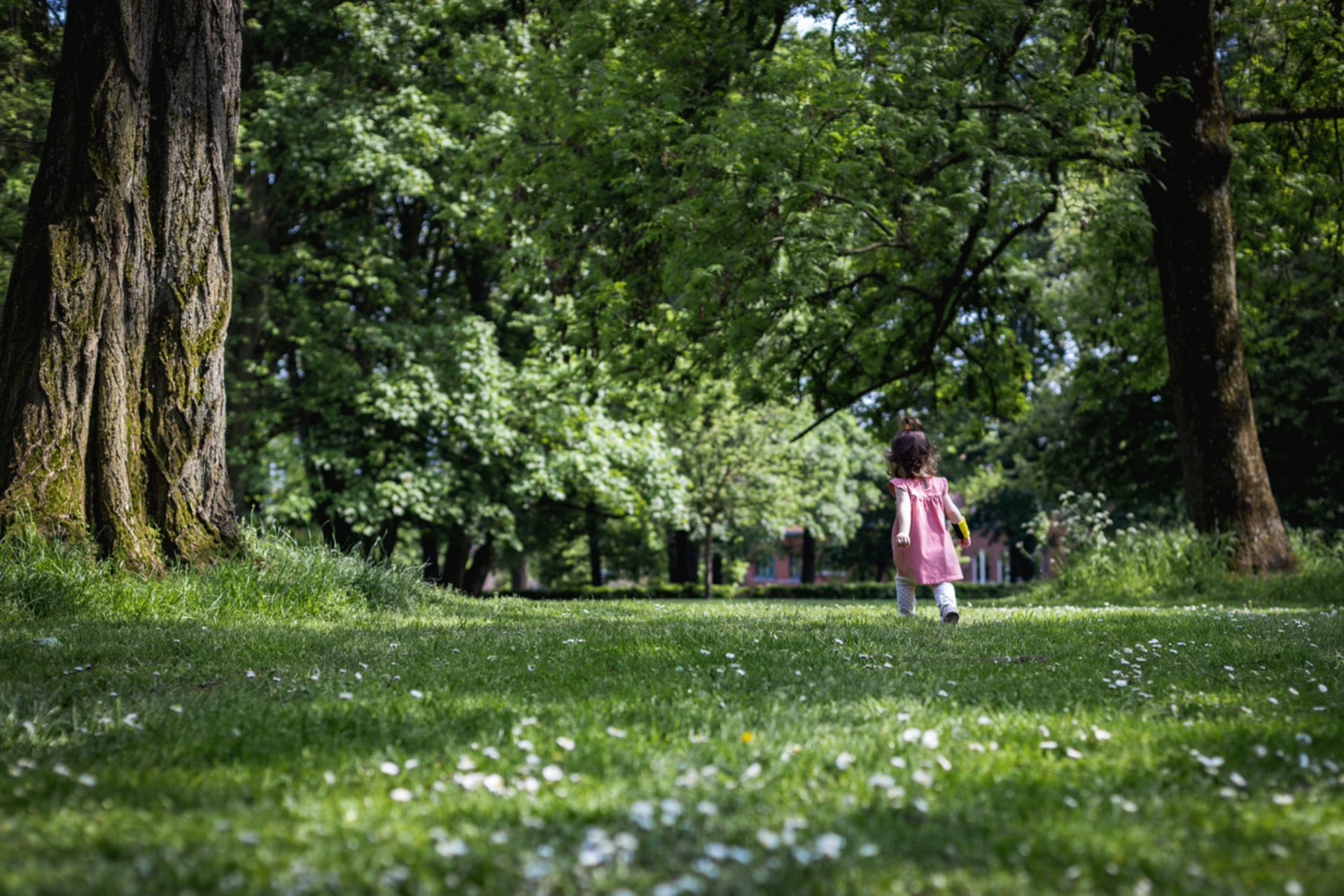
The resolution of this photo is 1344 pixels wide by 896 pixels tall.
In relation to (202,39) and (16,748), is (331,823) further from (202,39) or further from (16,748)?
(202,39)

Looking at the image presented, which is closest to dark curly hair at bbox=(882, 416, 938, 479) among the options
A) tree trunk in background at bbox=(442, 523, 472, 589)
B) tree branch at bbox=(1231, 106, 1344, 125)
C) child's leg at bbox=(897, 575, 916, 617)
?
child's leg at bbox=(897, 575, 916, 617)

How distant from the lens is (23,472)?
7.60 metres

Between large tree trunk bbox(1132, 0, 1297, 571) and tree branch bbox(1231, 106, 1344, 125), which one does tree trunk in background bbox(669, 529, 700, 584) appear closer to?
large tree trunk bbox(1132, 0, 1297, 571)

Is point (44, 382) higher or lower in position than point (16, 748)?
higher

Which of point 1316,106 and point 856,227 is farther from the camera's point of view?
point 1316,106

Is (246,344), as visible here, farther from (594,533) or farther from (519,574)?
(519,574)

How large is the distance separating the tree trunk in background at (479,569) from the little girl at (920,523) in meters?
19.8

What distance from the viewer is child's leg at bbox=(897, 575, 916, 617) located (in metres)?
9.37

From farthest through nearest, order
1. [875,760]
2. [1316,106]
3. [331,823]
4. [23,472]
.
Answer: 1. [1316,106]
2. [23,472]
3. [875,760]
4. [331,823]

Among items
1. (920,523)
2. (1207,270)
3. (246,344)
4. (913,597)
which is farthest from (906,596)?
(246,344)

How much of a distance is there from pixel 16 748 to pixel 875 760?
3.00 m

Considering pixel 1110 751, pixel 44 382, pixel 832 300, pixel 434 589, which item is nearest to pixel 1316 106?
pixel 832 300

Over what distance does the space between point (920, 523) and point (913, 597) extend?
2.27 feet

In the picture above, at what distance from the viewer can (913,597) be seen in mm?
9469
